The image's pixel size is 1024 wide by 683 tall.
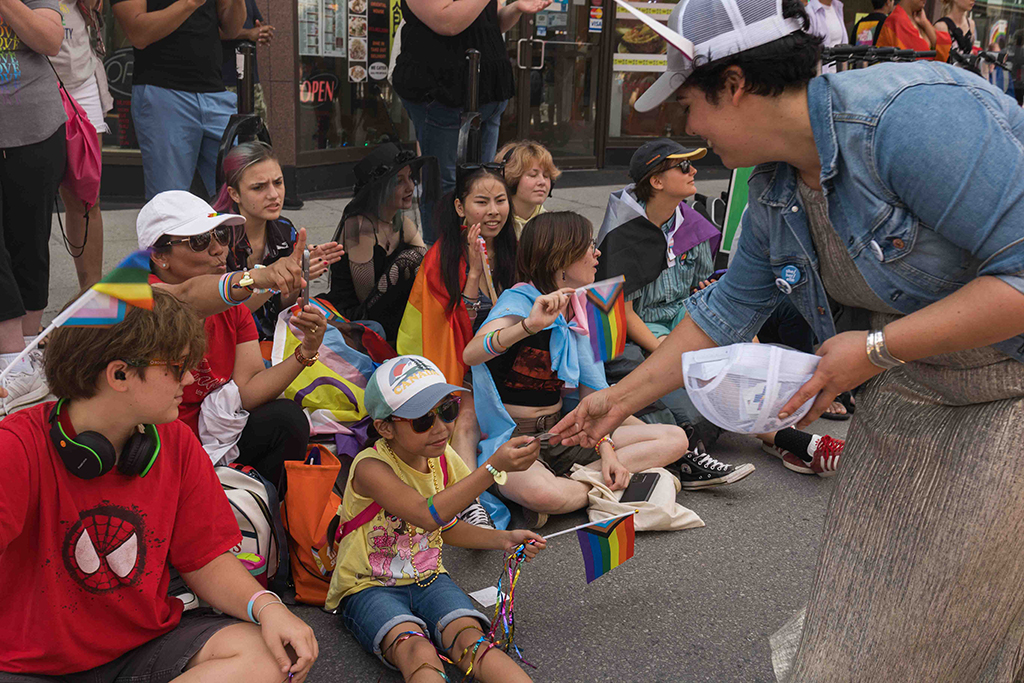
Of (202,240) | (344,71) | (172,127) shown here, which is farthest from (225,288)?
(344,71)

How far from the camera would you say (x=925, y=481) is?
1.93 meters

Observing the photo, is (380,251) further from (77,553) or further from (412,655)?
(77,553)

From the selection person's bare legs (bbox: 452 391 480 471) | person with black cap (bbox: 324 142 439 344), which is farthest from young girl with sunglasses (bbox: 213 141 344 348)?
person's bare legs (bbox: 452 391 480 471)

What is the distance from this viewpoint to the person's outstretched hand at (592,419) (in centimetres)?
234

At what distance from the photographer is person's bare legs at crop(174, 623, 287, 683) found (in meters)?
2.04

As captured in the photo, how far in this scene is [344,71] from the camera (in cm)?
867

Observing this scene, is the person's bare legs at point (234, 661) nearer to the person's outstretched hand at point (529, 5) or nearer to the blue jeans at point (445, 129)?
the blue jeans at point (445, 129)

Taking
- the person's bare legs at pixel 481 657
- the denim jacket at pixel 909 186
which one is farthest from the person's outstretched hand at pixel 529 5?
the person's bare legs at pixel 481 657

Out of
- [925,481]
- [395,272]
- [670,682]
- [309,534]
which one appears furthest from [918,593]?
[395,272]

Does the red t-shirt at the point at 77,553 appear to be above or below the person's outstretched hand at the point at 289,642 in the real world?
above

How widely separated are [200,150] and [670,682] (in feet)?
12.2

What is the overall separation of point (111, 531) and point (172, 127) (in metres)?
3.18

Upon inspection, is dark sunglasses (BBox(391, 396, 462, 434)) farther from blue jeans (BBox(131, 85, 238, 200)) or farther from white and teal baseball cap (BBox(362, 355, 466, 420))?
blue jeans (BBox(131, 85, 238, 200))

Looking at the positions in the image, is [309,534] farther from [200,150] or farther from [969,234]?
[200,150]
